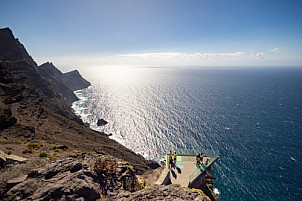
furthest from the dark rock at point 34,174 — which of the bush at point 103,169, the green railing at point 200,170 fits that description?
the green railing at point 200,170

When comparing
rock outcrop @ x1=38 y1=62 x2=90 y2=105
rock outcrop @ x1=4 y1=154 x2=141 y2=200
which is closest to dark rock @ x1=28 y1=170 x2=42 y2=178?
rock outcrop @ x1=4 y1=154 x2=141 y2=200

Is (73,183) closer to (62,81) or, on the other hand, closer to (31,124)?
(31,124)

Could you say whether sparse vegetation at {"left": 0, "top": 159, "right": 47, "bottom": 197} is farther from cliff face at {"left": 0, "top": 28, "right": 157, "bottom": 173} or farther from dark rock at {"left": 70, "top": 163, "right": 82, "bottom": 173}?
cliff face at {"left": 0, "top": 28, "right": 157, "bottom": 173}

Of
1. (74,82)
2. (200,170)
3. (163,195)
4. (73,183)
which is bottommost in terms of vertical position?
(200,170)

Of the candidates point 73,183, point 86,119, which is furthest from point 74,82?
point 73,183

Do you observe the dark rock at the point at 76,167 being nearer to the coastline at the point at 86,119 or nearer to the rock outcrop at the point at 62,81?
the coastline at the point at 86,119

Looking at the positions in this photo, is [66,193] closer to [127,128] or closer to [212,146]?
[212,146]
